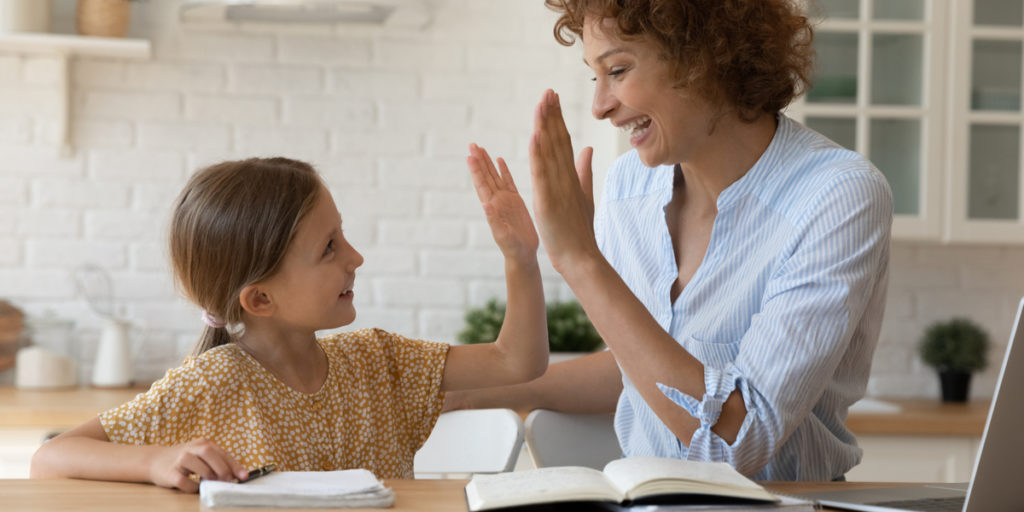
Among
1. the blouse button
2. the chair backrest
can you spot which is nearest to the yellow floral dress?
the blouse button

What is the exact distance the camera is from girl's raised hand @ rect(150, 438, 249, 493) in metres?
1.21

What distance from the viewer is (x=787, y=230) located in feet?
5.08

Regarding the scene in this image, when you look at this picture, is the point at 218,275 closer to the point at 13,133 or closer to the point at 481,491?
the point at 481,491

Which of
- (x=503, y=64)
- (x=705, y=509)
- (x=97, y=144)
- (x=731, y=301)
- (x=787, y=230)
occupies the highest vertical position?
(x=503, y=64)

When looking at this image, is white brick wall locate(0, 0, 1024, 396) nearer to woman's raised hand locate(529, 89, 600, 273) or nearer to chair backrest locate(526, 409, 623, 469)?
chair backrest locate(526, 409, 623, 469)

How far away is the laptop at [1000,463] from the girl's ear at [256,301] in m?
0.81

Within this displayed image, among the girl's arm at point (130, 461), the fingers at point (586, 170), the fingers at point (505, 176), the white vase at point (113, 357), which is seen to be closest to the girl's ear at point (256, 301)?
the girl's arm at point (130, 461)

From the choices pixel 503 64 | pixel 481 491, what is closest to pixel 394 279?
pixel 503 64

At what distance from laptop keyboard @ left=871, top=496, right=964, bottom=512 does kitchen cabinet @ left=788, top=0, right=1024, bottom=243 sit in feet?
5.82

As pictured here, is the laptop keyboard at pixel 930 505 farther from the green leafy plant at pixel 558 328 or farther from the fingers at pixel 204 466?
the green leafy plant at pixel 558 328

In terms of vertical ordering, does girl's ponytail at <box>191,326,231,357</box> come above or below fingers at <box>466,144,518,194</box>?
below

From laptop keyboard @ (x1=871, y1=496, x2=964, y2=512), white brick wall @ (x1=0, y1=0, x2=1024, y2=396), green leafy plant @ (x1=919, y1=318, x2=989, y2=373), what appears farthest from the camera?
green leafy plant @ (x1=919, y1=318, x2=989, y2=373)

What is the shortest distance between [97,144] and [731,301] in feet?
6.87

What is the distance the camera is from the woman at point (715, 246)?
141 centimetres
